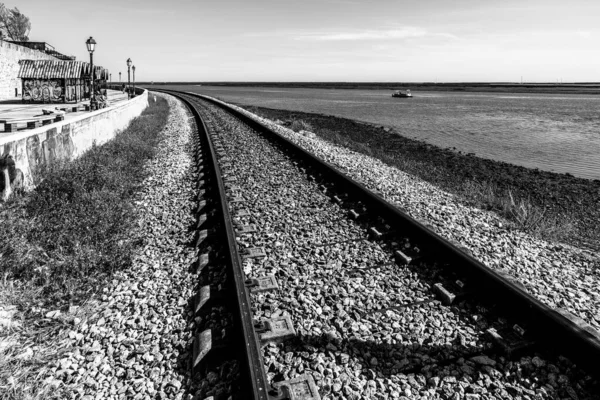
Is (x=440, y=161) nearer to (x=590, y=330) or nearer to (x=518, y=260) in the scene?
(x=518, y=260)

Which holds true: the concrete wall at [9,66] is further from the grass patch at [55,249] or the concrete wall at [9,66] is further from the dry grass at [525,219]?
the dry grass at [525,219]

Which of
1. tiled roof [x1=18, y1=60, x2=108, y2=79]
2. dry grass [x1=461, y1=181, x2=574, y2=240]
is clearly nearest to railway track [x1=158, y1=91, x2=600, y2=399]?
dry grass [x1=461, y1=181, x2=574, y2=240]

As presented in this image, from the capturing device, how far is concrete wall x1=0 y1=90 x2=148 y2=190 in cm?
756

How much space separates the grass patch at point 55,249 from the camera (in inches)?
144

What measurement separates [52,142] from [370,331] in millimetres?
8742

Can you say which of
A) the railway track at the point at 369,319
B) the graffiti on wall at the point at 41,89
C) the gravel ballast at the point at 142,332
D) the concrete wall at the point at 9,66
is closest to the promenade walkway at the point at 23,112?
the graffiti on wall at the point at 41,89

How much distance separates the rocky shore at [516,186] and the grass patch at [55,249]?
22.6ft

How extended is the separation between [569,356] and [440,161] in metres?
15.0

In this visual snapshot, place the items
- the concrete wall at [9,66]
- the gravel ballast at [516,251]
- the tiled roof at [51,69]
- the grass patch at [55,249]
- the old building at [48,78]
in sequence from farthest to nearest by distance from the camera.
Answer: the concrete wall at [9,66]
the old building at [48,78]
the tiled roof at [51,69]
the gravel ballast at [516,251]
the grass patch at [55,249]

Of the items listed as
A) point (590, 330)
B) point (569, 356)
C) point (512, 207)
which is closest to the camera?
point (569, 356)

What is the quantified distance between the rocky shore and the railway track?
3.26 metres

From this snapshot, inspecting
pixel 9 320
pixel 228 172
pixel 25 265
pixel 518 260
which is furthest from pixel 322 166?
pixel 9 320

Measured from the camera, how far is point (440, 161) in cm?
1759

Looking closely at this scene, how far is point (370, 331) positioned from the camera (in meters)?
3.81
